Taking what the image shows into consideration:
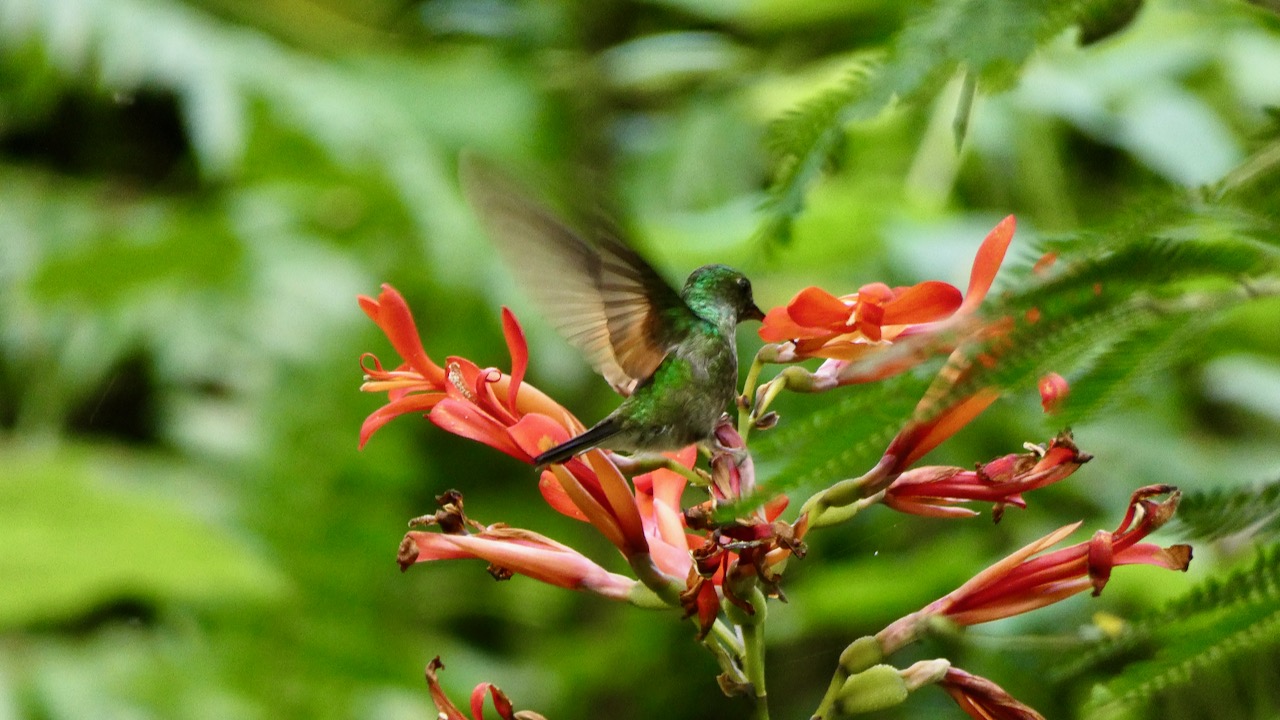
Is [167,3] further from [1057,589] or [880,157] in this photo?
[1057,589]

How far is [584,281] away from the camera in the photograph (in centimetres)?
91

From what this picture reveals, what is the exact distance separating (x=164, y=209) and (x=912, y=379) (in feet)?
10.8

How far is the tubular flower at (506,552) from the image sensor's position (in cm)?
83

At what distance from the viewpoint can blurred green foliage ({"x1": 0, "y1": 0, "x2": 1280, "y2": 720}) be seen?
2.39 m

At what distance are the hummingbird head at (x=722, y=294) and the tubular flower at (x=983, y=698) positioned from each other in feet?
1.05

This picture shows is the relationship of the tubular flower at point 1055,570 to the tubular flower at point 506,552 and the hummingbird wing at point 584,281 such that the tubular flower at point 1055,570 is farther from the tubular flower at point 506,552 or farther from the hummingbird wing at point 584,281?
the hummingbird wing at point 584,281

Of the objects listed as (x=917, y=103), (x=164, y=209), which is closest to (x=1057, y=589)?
(x=917, y=103)

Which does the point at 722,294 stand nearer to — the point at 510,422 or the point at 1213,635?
the point at 510,422

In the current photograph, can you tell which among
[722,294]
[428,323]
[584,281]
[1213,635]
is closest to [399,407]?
[584,281]

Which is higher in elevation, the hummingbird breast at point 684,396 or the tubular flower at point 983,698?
the hummingbird breast at point 684,396

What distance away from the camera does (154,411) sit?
432cm

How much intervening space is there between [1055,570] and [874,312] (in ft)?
0.68

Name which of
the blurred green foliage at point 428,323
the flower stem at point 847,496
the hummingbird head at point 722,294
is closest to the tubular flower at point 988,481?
the flower stem at point 847,496

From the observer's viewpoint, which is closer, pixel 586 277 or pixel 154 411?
pixel 586 277
